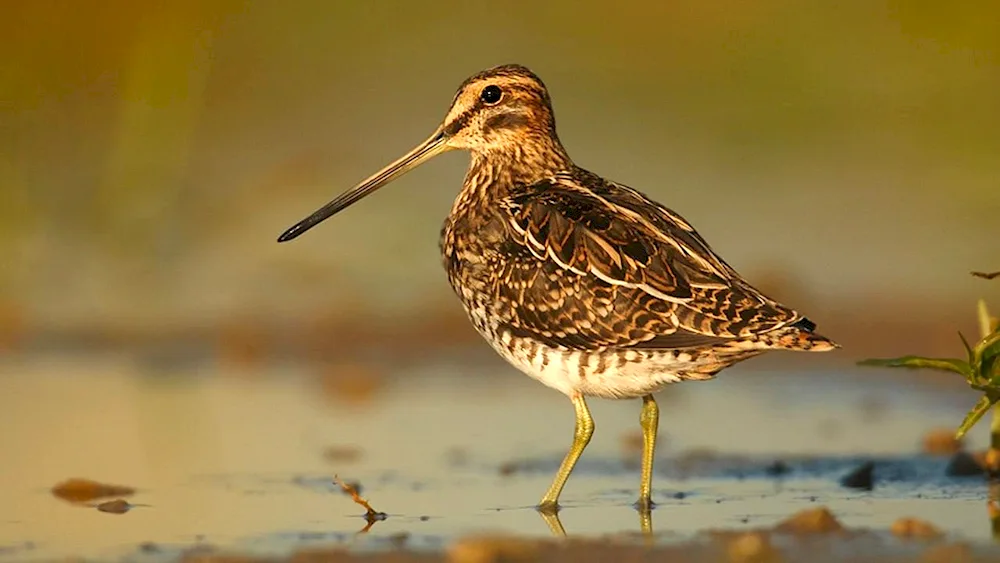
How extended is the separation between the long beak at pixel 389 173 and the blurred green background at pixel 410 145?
2.01 meters

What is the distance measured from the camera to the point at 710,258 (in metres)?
7.77

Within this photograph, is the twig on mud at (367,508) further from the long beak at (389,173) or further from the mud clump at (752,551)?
the long beak at (389,173)

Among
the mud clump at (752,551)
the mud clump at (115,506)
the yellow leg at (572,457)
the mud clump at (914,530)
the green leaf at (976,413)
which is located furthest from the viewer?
the yellow leg at (572,457)

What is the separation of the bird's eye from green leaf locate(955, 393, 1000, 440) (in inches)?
108

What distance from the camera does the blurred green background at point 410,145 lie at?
1151cm

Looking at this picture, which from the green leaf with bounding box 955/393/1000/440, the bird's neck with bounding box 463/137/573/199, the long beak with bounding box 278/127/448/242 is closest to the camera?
the green leaf with bounding box 955/393/1000/440

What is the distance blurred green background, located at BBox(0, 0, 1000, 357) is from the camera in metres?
11.5

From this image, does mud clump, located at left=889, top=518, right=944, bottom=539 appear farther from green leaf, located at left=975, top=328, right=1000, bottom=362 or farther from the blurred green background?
the blurred green background

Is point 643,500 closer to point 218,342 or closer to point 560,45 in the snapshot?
point 218,342

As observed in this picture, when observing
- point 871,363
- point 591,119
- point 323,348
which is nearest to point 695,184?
point 591,119

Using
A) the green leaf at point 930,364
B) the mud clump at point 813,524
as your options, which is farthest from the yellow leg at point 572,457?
the green leaf at point 930,364

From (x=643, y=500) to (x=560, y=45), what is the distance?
9256 mm

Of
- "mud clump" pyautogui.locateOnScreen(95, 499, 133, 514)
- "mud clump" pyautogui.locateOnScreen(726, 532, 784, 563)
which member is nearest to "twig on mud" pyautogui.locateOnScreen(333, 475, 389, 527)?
"mud clump" pyautogui.locateOnScreen(95, 499, 133, 514)

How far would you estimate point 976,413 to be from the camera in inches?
274
